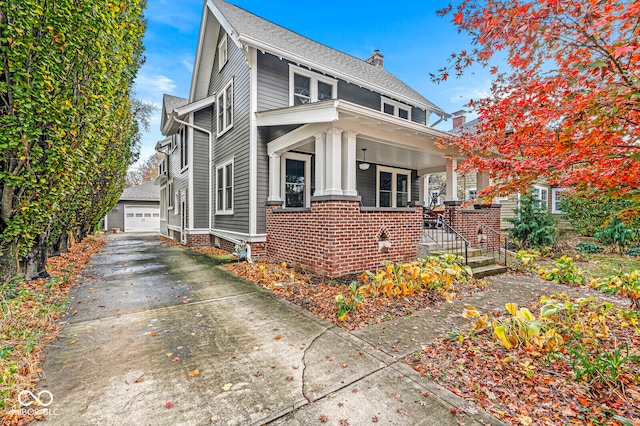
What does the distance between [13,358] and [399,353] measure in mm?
3857

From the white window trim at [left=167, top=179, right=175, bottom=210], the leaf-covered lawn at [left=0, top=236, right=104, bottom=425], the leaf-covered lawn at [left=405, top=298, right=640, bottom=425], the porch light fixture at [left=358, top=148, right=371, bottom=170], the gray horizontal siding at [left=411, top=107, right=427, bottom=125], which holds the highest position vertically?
the gray horizontal siding at [left=411, top=107, right=427, bottom=125]

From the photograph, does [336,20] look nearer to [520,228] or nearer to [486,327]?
[520,228]

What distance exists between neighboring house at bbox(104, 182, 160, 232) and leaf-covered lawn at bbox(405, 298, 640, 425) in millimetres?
27723

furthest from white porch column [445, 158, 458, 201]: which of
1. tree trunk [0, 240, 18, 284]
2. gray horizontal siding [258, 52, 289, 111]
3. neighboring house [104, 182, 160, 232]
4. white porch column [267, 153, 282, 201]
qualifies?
neighboring house [104, 182, 160, 232]

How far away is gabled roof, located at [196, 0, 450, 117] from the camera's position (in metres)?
7.89

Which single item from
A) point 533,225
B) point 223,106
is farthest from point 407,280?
point 223,106

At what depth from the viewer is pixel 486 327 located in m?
3.57

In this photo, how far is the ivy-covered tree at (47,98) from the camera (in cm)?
389

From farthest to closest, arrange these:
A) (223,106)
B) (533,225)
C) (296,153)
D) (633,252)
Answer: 1. (223,106)
2. (533,225)
3. (633,252)
4. (296,153)

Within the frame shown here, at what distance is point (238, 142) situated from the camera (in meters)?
8.91

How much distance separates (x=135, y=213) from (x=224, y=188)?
64.2 feet

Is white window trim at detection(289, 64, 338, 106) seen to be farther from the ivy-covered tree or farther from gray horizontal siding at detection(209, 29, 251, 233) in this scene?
the ivy-covered tree

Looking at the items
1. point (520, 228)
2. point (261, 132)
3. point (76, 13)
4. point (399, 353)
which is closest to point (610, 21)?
point (399, 353)

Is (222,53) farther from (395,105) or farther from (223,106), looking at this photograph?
(395,105)
